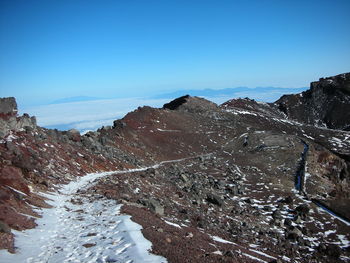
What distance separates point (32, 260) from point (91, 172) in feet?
92.9

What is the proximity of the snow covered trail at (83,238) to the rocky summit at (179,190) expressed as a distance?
0.41 ft

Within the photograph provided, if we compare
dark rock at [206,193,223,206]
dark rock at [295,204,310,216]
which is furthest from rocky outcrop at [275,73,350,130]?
dark rock at [206,193,223,206]

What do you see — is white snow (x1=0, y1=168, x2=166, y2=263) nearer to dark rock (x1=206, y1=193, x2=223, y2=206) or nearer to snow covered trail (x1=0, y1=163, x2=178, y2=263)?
snow covered trail (x1=0, y1=163, x2=178, y2=263)

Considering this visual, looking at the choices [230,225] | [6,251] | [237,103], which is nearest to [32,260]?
[6,251]

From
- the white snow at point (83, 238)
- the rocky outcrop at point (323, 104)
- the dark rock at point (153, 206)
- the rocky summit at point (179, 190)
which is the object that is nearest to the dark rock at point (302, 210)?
the rocky summit at point (179, 190)

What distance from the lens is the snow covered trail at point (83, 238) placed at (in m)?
14.6

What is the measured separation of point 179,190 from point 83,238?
23939 mm

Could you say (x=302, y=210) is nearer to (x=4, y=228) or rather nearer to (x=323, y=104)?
(x=4, y=228)

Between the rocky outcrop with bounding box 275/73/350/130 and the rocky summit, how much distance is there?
270ft

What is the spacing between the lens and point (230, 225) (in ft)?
100

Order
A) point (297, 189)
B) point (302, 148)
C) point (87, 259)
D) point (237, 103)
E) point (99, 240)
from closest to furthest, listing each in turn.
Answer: point (87, 259), point (99, 240), point (297, 189), point (302, 148), point (237, 103)

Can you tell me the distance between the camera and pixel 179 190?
40719 millimetres

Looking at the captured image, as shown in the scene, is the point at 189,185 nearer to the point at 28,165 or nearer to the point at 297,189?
the point at 297,189

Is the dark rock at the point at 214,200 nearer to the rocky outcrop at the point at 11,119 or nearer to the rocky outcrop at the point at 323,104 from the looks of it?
the rocky outcrop at the point at 11,119
